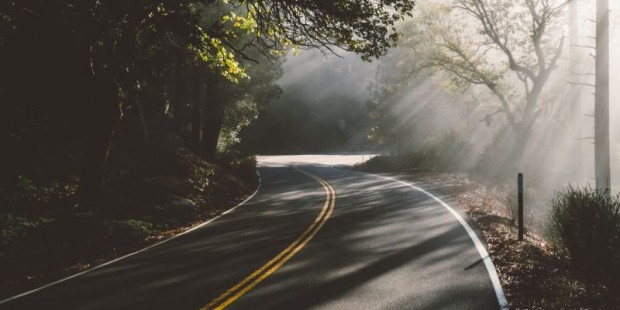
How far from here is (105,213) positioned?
42.3ft

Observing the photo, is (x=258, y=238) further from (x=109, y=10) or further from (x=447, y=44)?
(x=447, y=44)

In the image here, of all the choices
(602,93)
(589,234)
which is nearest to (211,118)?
(602,93)

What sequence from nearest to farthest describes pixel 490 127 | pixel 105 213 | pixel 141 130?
pixel 105 213 < pixel 141 130 < pixel 490 127

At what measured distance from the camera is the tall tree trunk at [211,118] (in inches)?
1083

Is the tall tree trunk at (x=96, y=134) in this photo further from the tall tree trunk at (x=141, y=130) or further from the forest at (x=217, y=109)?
the tall tree trunk at (x=141, y=130)

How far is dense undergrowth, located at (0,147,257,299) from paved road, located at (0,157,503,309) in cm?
Result: 130

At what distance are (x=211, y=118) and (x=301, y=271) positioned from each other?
69.2 feet

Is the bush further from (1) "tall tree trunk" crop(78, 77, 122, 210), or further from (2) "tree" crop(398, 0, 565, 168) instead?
(2) "tree" crop(398, 0, 565, 168)

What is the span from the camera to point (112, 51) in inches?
480

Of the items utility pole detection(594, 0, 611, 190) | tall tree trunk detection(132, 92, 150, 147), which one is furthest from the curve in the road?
tall tree trunk detection(132, 92, 150, 147)

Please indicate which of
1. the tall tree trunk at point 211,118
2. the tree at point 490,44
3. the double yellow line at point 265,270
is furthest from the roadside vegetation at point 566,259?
the tall tree trunk at point 211,118

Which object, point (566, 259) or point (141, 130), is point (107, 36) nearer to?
point (566, 259)

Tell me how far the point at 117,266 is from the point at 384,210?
321 inches

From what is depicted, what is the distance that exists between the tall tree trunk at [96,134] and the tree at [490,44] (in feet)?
58.3
